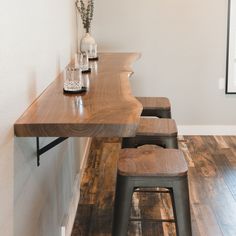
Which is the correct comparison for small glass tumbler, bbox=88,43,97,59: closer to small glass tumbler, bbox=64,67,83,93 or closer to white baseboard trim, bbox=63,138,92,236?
white baseboard trim, bbox=63,138,92,236

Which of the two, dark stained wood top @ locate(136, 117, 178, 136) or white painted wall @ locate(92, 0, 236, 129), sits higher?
white painted wall @ locate(92, 0, 236, 129)

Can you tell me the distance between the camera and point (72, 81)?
2.08m

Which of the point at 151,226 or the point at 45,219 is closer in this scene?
the point at 45,219

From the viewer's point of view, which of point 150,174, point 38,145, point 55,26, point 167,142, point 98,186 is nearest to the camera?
point 38,145

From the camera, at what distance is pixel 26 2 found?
5.62 feet

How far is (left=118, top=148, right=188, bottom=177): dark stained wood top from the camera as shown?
201cm

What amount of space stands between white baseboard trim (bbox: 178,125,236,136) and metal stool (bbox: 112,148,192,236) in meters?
2.74

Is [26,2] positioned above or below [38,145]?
above

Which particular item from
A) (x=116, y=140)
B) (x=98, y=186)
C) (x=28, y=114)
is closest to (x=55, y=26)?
(x=28, y=114)

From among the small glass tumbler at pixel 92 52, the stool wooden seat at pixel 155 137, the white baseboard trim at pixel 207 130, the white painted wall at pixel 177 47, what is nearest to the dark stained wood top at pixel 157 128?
the stool wooden seat at pixel 155 137

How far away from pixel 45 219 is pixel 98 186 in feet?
4.73

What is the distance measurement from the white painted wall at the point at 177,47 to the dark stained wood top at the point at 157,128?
1.92 metres

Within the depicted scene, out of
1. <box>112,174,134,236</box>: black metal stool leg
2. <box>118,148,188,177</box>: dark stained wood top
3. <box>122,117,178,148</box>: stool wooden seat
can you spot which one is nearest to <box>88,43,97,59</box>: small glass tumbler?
<box>122,117,178,148</box>: stool wooden seat

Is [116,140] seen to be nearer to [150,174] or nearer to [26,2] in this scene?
[150,174]
